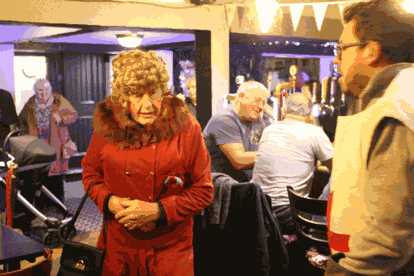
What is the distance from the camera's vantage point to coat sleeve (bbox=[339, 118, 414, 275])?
1175 mm

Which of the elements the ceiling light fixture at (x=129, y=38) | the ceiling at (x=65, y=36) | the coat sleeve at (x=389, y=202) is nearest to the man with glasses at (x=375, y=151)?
the coat sleeve at (x=389, y=202)

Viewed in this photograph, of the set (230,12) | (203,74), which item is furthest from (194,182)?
(230,12)

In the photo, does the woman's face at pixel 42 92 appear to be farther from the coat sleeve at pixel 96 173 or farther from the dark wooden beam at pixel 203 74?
the coat sleeve at pixel 96 173

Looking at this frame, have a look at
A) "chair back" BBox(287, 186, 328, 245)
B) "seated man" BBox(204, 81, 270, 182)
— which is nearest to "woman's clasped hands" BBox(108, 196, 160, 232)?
"chair back" BBox(287, 186, 328, 245)

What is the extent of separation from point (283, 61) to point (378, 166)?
859 cm

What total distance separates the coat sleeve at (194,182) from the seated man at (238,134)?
1633mm

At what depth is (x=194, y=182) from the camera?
Result: 2.27 m

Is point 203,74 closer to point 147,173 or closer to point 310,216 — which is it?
point 310,216

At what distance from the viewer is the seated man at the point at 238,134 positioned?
3932 mm

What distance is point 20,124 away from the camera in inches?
273

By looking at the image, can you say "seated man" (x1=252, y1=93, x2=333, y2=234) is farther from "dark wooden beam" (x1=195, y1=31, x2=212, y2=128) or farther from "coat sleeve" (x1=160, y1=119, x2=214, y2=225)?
"dark wooden beam" (x1=195, y1=31, x2=212, y2=128)

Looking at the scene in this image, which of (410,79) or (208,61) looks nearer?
(410,79)

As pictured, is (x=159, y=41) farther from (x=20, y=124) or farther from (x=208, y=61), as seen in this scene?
(x=208, y=61)

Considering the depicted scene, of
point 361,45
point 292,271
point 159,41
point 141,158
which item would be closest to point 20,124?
point 159,41
